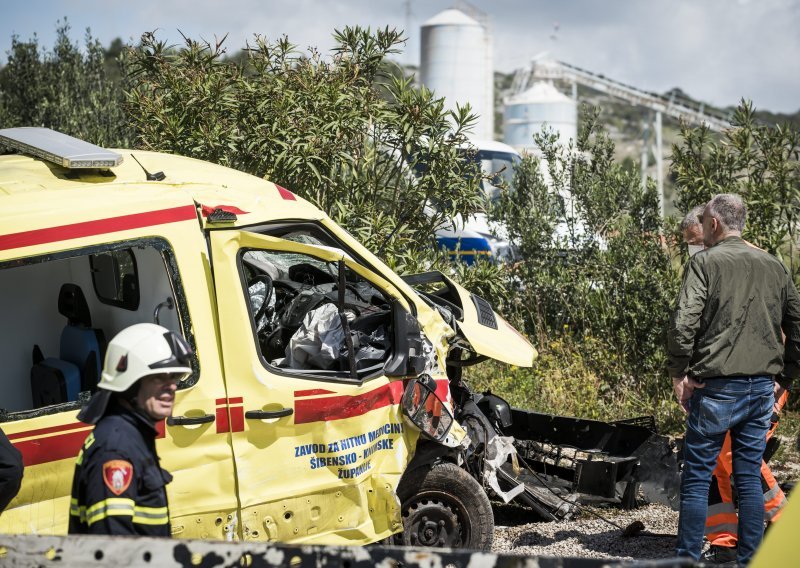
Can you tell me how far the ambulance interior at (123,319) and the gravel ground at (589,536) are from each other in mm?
1737

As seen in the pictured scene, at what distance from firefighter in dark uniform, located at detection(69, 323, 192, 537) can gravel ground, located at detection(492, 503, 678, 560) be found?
125 inches

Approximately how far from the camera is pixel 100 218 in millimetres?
4133

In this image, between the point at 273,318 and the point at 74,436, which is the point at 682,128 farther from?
the point at 74,436

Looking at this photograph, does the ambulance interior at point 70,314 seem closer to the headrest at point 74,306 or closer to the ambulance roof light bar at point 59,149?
the headrest at point 74,306

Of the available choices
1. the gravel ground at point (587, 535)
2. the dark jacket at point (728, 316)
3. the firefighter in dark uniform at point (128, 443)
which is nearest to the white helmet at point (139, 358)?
the firefighter in dark uniform at point (128, 443)

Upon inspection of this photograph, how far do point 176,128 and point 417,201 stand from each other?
7.24 ft

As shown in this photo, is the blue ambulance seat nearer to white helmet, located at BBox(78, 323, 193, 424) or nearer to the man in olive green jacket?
white helmet, located at BBox(78, 323, 193, 424)

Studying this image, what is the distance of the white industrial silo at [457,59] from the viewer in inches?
1192

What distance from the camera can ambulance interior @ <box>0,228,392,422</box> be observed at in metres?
4.66

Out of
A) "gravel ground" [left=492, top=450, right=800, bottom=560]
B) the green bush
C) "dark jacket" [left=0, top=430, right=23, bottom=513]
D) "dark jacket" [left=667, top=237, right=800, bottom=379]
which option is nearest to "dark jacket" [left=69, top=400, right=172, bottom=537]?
"dark jacket" [left=0, top=430, right=23, bottom=513]

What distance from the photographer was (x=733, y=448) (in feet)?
16.6

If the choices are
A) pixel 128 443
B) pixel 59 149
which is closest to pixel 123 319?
pixel 59 149

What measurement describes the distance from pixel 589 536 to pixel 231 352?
9.43 ft

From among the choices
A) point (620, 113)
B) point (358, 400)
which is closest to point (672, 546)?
point (358, 400)
